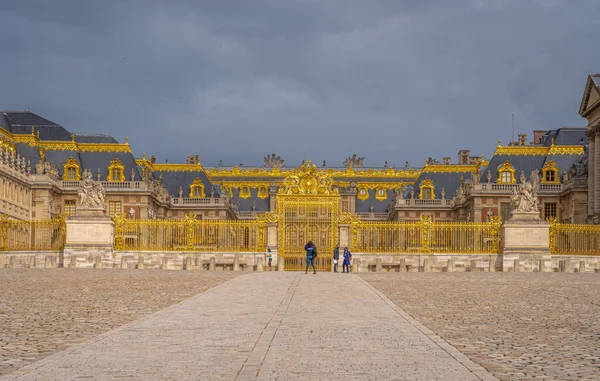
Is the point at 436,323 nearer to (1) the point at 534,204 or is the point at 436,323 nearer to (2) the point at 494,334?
(2) the point at 494,334

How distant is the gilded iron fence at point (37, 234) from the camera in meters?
39.3

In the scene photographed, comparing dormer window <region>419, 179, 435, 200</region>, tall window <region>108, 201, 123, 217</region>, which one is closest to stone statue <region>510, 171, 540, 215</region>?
tall window <region>108, 201, 123, 217</region>

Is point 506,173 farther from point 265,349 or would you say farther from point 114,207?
point 265,349

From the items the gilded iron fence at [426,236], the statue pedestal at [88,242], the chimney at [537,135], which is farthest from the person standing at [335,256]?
the chimney at [537,135]

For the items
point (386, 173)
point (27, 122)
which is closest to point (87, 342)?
point (27, 122)

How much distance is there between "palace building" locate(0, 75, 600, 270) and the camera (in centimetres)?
6400

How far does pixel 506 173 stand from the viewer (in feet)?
236

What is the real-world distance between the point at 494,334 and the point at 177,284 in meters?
12.9

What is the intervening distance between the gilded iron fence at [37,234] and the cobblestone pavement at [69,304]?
9.93m

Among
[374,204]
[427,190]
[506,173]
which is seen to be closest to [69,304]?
[506,173]

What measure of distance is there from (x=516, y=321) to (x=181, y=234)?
26258mm

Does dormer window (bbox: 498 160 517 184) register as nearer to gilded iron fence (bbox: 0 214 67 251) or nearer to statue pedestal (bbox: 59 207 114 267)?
gilded iron fence (bbox: 0 214 67 251)

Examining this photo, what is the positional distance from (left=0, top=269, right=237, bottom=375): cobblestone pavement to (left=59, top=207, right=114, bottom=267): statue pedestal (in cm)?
843

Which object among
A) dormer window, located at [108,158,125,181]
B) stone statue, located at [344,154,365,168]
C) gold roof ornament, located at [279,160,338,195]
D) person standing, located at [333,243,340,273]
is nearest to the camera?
person standing, located at [333,243,340,273]
